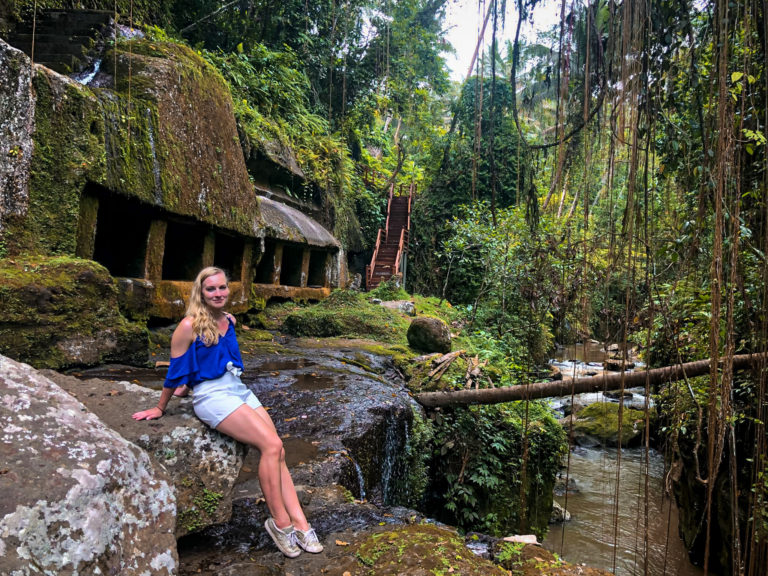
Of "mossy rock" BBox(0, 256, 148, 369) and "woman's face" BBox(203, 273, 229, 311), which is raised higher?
"woman's face" BBox(203, 273, 229, 311)

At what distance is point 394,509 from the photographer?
3.46 metres

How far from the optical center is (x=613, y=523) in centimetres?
630

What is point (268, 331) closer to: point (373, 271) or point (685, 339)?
point (685, 339)

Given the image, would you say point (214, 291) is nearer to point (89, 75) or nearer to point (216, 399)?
point (216, 399)

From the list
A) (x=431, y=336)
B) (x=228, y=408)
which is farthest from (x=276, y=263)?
(x=228, y=408)

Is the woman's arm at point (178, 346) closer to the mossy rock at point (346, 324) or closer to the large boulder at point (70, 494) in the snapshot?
the large boulder at point (70, 494)

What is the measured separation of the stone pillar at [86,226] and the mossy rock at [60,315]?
1.79ft

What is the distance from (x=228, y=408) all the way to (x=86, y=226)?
12.2 ft

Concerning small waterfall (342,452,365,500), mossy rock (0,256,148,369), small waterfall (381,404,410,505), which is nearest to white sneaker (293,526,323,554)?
small waterfall (342,452,365,500)

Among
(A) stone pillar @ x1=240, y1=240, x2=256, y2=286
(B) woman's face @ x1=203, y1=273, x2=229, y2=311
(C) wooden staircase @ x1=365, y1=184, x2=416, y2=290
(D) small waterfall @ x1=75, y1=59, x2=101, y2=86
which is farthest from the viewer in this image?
(C) wooden staircase @ x1=365, y1=184, x2=416, y2=290

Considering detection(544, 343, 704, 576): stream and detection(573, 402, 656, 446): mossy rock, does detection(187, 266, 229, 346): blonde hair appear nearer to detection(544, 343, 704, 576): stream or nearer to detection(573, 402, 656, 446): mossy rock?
detection(544, 343, 704, 576): stream

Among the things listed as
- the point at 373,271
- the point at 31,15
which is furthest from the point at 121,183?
the point at 373,271

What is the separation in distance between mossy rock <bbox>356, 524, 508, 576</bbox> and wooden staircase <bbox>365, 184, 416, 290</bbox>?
13505 millimetres

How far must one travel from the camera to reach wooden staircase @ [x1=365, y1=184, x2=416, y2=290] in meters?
17.5
